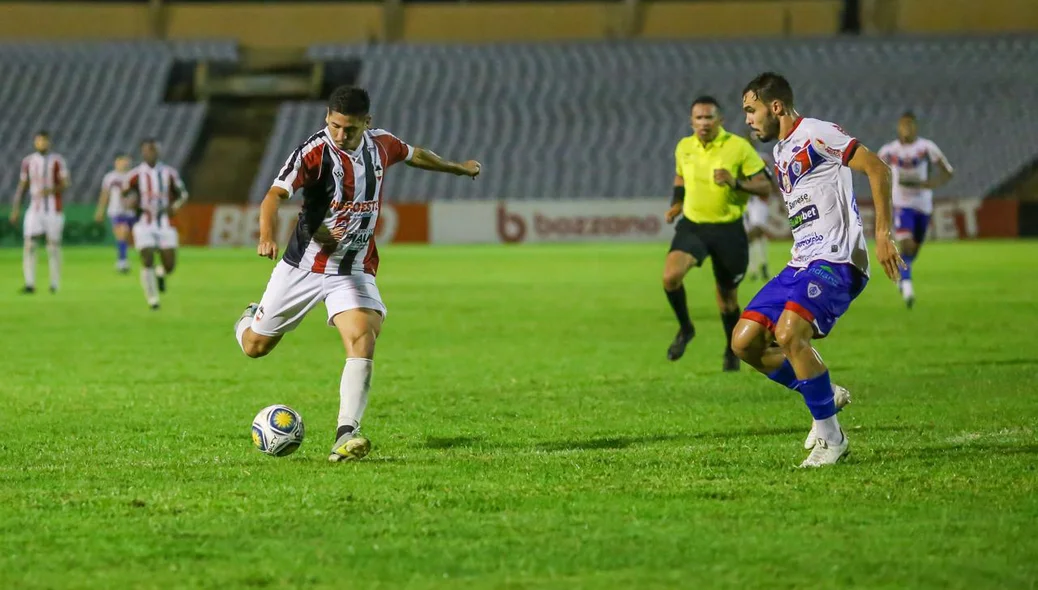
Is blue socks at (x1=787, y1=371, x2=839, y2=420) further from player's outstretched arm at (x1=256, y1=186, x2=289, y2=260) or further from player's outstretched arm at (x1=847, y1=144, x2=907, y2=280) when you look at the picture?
player's outstretched arm at (x1=256, y1=186, x2=289, y2=260)

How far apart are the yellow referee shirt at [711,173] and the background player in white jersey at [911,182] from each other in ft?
23.4

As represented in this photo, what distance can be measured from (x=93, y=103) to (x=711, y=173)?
42.2m

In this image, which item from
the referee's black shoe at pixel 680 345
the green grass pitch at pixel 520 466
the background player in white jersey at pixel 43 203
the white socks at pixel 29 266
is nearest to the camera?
the green grass pitch at pixel 520 466

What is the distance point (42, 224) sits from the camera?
79.0ft

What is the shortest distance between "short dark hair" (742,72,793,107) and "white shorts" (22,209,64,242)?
59.4ft

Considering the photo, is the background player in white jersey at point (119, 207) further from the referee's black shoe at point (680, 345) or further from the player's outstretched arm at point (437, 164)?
the player's outstretched arm at point (437, 164)

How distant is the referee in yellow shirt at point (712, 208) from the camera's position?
12391mm

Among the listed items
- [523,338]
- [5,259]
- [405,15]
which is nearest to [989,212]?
[405,15]

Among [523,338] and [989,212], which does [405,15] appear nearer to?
[989,212]

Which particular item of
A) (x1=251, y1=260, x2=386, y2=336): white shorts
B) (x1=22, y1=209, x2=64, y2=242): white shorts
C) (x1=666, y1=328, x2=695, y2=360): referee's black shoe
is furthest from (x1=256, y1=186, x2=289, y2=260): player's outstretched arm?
(x1=22, y1=209, x2=64, y2=242): white shorts

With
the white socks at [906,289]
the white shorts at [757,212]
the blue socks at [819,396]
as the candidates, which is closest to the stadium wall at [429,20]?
the white shorts at [757,212]

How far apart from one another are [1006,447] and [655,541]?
300cm

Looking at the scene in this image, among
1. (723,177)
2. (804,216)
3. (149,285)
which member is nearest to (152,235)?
(149,285)

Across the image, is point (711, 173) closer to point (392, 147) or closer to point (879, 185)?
point (392, 147)
